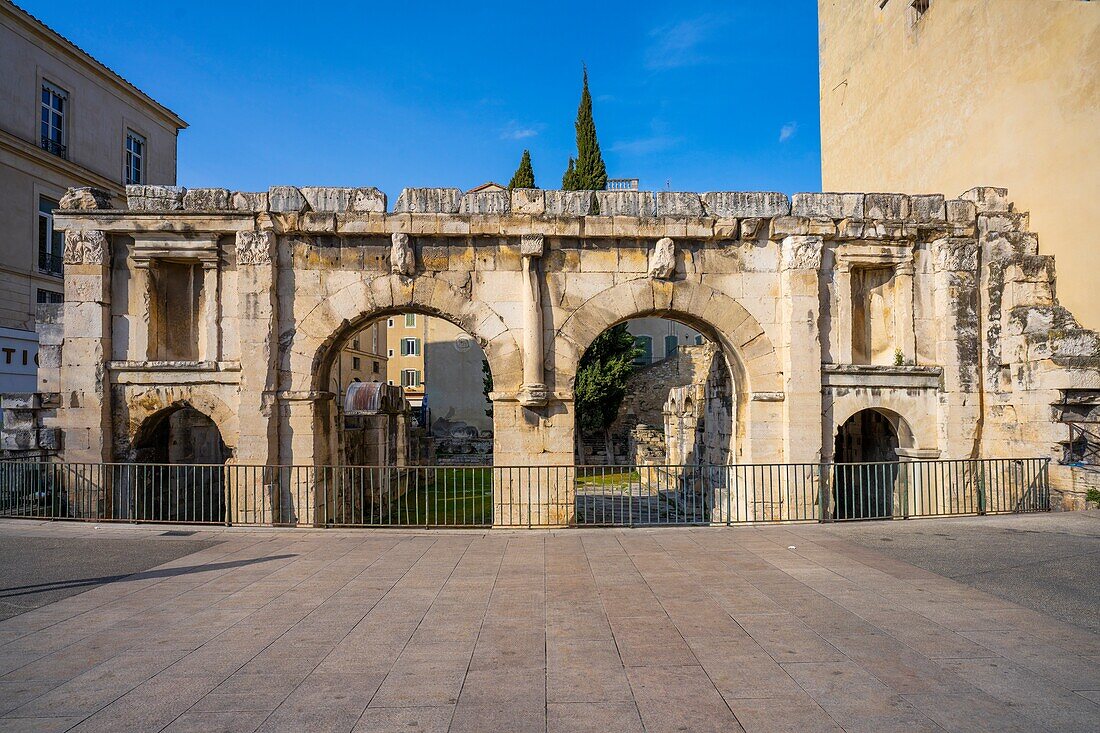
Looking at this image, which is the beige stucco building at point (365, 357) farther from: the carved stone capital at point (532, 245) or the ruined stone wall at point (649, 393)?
the carved stone capital at point (532, 245)

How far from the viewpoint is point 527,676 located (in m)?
4.17

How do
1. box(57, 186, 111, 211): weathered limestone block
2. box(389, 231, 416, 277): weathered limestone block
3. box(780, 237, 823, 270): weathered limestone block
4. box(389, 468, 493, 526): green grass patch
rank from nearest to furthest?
1. box(389, 468, 493, 526): green grass patch
2. box(389, 231, 416, 277): weathered limestone block
3. box(57, 186, 111, 211): weathered limestone block
4. box(780, 237, 823, 270): weathered limestone block

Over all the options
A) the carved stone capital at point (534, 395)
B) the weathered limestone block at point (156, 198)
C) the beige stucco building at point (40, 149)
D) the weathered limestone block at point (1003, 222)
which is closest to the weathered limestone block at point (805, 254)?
the weathered limestone block at point (1003, 222)

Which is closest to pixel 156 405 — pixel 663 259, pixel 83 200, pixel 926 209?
pixel 83 200

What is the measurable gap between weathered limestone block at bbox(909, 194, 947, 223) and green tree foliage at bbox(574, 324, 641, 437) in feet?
55.1

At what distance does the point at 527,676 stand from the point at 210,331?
897 centimetres

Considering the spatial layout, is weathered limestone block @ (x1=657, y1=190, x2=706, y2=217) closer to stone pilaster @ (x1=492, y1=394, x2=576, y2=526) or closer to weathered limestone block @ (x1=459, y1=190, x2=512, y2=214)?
weathered limestone block @ (x1=459, y1=190, x2=512, y2=214)

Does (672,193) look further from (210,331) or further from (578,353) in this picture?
(210,331)

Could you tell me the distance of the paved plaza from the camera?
3674 millimetres

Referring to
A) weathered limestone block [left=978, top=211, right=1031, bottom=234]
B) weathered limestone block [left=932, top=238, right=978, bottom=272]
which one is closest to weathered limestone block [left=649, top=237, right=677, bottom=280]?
weathered limestone block [left=932, top=238, right=978, bottom=272]

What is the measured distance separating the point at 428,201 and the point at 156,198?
449 cm

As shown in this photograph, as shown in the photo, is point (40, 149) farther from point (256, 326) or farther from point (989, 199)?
point (989, 199)

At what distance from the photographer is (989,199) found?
11.5 metres

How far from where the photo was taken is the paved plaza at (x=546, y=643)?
12.1 feet
